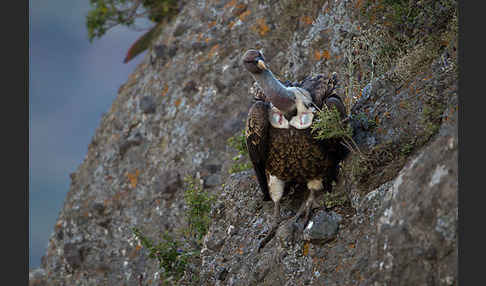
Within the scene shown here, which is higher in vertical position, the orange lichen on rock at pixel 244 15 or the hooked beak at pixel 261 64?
the hooked beak at pixel 261 64

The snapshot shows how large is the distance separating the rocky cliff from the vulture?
0.20m

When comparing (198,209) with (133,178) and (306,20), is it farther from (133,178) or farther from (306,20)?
(306,20)

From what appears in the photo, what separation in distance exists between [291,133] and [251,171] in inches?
78.1

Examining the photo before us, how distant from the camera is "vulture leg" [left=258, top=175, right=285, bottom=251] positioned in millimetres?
5091

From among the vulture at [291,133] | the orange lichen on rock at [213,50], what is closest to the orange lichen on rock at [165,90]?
the orange lichen on rock at [213,50]

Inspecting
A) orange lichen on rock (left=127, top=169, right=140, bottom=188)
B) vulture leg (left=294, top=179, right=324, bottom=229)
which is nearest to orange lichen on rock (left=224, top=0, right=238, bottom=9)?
orange lichen on rock (left=127, top=169, right=140, bottom=188)

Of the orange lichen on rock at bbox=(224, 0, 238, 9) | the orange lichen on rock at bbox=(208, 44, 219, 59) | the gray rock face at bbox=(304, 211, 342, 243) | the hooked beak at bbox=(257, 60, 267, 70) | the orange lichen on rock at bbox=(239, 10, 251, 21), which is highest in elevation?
the hooked beak at bbox=(257, 60, 267, 70)

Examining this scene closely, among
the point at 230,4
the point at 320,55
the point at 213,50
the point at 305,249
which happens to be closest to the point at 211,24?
the point at 230,4

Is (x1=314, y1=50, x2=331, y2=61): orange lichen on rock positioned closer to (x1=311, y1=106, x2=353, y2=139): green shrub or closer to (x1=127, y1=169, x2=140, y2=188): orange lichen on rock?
(x1=311, y1=106, x2=353, y2=139): green shrub

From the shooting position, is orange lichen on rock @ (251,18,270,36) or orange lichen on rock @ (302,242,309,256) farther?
orange lichen on rock @ (251,18,270,36)

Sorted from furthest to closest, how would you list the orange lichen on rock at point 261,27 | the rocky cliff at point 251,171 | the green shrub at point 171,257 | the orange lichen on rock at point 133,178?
1. the orange lichen on rock at point 133,178
2. the orange lichen on rock at point 261,27
3. the green shrub at point 171,257
4. the rocky cliff at point 251,171

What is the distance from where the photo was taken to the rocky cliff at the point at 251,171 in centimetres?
336

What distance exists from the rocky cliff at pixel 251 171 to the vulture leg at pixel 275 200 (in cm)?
10

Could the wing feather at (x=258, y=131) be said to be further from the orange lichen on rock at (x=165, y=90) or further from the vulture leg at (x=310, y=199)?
the orange lichen on rock at (x=165, y=90)
